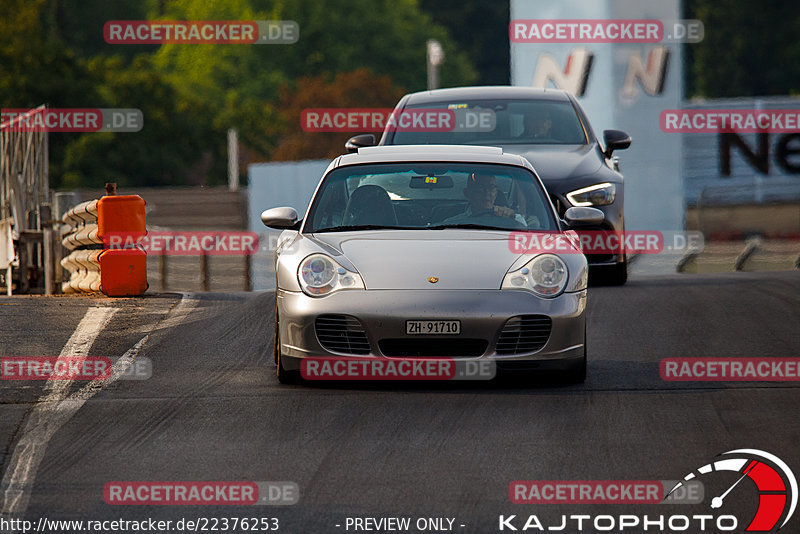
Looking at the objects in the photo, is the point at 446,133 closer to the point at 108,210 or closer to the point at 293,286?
the point at 108,210

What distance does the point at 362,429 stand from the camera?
8.14m

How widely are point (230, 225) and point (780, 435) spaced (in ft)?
146

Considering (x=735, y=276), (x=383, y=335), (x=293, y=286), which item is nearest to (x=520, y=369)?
(x=383, y=335)

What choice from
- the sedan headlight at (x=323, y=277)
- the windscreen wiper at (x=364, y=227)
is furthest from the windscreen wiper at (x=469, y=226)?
the sedan headlight at (x=323, y=277)

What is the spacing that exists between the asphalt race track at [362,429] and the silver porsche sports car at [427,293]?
0.91 feet

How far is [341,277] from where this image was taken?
9.22 m

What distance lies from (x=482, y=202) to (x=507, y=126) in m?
4.59

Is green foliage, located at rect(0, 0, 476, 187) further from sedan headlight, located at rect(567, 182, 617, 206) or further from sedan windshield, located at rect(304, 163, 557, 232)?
sedan windshield, located at rect(304, 163, 557, 232)

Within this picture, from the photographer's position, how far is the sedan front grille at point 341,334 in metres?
9.09

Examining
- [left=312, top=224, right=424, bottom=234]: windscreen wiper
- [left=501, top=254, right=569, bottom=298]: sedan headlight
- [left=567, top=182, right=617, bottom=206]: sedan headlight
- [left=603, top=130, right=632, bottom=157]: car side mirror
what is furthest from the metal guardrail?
[left=501, top=254, right=569, bottom=298]: sedan headlight

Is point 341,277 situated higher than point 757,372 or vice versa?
point 341,277

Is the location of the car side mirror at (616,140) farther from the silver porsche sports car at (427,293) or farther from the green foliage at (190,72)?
the green foliage at (190,72)

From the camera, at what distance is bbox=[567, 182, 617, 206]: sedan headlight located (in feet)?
44.7

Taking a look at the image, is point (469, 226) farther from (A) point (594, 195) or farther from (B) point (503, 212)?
(A) point (594, 195)
